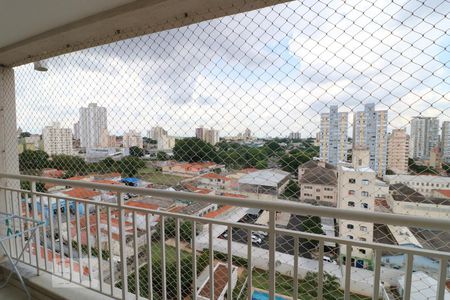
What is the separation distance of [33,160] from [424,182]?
351 cm

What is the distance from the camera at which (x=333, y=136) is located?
4.17 ft

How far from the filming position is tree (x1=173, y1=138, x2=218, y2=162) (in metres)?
1.69

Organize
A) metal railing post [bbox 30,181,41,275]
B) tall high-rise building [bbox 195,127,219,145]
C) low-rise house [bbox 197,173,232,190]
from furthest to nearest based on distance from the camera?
1. metal railing post [bbox 30,181,41,275]
2. tall high-rise building [bbox 195,127,219,145]
3. low-rise house [bbox 197,173,232,190]

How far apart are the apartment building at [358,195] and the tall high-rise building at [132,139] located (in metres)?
1.58

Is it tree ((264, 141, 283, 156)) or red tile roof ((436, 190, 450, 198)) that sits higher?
tree ((264, 141, 283, 156))

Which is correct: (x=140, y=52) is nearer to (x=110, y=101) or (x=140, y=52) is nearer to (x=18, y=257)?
(x=110, y=101)

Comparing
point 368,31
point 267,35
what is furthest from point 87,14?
point 368,31

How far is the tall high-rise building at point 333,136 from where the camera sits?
4.12ft

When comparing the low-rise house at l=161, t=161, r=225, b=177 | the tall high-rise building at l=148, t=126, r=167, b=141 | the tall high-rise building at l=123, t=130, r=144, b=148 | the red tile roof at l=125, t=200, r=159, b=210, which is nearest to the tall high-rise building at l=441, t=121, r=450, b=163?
the low-rise house at l=161, t=161, r=225, b=177

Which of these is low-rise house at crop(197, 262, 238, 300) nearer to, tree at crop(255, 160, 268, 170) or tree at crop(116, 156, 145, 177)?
tree at crop(255, 160, 268, 170)

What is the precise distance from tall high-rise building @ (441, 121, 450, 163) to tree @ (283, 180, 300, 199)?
66 centimetres

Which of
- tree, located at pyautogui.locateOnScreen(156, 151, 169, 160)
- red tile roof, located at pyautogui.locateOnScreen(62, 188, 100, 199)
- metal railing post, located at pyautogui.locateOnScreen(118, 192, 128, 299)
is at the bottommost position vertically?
metal railing post, located at pyautogui.locateOnScreen(118, 192, 128, 299)

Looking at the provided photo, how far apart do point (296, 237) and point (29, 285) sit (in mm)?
2270

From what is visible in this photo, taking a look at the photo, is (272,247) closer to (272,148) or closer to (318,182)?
(318,182)
